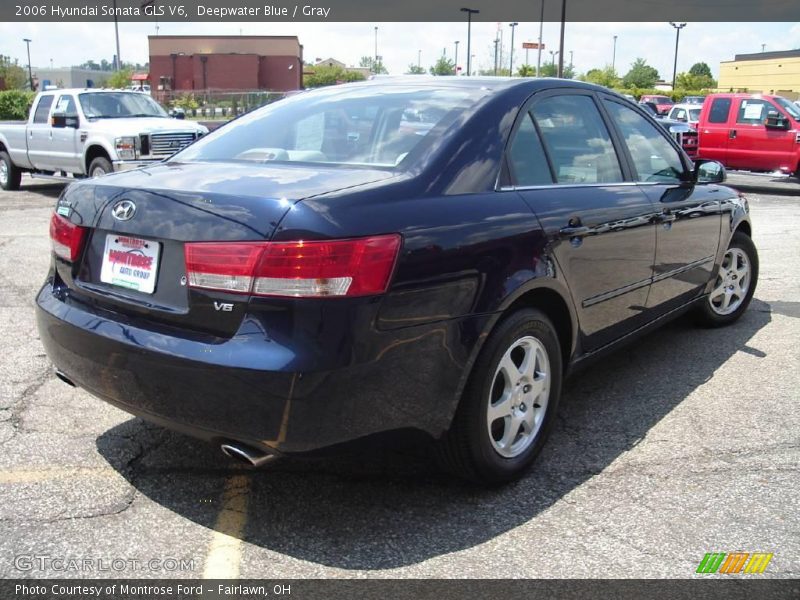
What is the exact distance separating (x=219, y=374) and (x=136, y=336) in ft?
1.37

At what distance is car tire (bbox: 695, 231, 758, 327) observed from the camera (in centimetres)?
562

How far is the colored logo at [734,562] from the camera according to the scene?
269 cm

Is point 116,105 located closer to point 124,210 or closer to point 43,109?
point 43,109

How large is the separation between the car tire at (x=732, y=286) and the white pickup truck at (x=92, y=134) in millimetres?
8623

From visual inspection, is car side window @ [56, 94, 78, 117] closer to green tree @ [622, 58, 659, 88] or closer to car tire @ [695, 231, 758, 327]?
car tire @ [695, 231, 758, 327]

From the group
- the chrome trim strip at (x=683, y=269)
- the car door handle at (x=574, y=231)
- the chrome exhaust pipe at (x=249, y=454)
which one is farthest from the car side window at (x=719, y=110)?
the chrome exhaust pipe at (x=249, y=454)

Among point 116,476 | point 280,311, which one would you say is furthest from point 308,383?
point 116,476

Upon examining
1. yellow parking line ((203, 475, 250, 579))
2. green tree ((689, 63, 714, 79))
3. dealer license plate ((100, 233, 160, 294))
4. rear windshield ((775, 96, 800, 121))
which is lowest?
yellow parking line ((203, 475, 250, 579))

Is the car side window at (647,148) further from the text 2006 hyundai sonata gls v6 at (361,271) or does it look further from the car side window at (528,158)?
the car side window at (528,158)

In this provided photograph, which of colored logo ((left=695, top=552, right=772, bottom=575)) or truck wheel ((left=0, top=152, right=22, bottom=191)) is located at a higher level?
truck wheel ((left=0, top=152, right=22, bottom=191))

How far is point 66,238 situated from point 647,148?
319cm

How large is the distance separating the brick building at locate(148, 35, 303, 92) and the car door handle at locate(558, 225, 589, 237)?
227 ft

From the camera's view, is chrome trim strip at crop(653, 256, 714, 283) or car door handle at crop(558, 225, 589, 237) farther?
chrome trim strip at crop(653, 256, 714, 283)

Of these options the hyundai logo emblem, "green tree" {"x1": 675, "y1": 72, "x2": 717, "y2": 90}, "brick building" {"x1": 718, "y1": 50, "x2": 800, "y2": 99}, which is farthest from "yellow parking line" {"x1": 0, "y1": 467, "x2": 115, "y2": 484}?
"green tree" {"x1": 675, "y1": 72, "x2": 717, "y2": 90}
